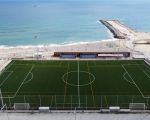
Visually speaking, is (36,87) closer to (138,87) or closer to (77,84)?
Result: (77,84)

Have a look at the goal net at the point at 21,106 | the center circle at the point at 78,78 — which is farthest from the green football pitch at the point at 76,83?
the goal net at the point at 21,106

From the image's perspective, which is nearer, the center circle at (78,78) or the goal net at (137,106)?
the goal net at (137,106)

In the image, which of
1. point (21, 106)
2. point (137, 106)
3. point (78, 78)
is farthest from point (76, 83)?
point (137, 106)

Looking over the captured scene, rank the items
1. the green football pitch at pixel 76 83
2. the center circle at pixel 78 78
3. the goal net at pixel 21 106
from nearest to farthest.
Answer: the goal net at pixel 21 106, the green football pitch at pixel 76 83, the center circle at pixel 78 78

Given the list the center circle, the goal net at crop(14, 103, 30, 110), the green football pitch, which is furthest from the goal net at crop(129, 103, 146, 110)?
the goal net at crop(14, 103, 30, 110)

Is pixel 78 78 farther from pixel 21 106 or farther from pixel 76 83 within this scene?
pixel 21 106

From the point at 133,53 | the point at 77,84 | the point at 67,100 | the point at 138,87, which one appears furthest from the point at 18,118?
the point at 133,53

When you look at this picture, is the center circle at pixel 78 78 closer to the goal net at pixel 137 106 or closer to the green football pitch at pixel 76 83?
the green football pitch at pixel 76 83

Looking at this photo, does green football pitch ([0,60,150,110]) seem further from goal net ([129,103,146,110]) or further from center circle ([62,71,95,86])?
goal net ([129,103,146,110])
